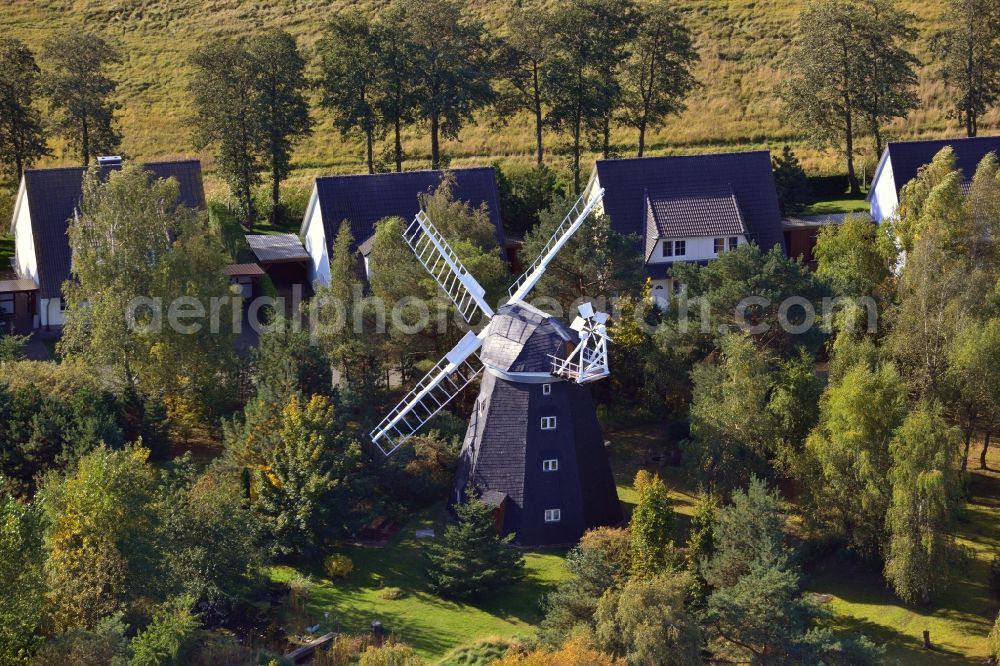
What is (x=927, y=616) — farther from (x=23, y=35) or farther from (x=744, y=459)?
(x=23, y=35)

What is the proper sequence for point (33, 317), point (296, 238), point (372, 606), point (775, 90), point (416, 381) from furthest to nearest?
point (775, 90), point (296, 238), point (33, 317), point (416, 381), point (372, 606)

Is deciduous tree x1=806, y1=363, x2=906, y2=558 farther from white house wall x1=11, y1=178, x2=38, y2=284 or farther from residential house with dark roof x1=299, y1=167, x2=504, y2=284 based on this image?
white house wall x1=11, y1=178, x2=38, y2=284

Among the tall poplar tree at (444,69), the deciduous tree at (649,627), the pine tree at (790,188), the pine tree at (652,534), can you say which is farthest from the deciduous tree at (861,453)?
the tall poplar tree at (444,69)

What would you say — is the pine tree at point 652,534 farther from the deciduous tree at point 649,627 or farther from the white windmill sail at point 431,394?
the white windmill sail at point 431,394

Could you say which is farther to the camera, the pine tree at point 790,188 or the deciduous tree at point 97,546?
the pine tree at point 790,188

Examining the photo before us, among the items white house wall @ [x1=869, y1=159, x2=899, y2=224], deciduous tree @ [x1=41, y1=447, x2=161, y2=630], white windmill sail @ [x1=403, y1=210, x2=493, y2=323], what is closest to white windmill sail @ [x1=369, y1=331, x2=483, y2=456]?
white windmill sail @ [x1=403, y1=210, x2=493, y2=323]

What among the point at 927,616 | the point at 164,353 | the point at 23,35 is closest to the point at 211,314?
the point at 164,353

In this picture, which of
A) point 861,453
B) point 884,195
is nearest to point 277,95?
point 884,195
